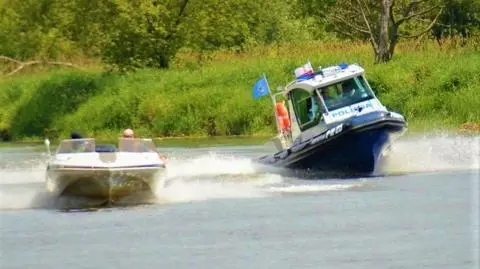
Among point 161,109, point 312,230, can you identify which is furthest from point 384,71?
point 312,230

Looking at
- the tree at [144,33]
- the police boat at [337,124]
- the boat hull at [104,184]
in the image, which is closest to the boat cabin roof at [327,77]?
the police boat at [337,124]

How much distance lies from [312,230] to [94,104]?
3345 cm

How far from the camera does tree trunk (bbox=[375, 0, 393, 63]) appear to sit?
1992 inches

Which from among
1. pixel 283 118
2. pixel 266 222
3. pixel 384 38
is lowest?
pixel 266 222

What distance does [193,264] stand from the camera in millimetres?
18797

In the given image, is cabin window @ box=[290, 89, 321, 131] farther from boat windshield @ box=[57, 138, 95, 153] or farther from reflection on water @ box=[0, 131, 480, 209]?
boat windshield @ box=[57, 138, 95, 153]

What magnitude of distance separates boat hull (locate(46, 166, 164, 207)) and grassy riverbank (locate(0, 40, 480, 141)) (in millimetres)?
17752

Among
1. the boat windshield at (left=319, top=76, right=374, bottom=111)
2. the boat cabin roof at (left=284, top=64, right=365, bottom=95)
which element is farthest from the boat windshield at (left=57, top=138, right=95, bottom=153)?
the boat windshield at (left=319, top=76, right=374, bottom=111)

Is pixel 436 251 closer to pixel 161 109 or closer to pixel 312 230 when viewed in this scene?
pixel 312 230

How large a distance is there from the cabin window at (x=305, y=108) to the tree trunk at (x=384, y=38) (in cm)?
1876

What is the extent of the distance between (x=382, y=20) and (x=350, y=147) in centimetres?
2168

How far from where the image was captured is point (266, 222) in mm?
22766

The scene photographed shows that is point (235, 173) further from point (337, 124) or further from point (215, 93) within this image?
point (215, 93)

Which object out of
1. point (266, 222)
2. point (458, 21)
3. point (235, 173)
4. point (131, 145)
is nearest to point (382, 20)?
point (458, 21)
